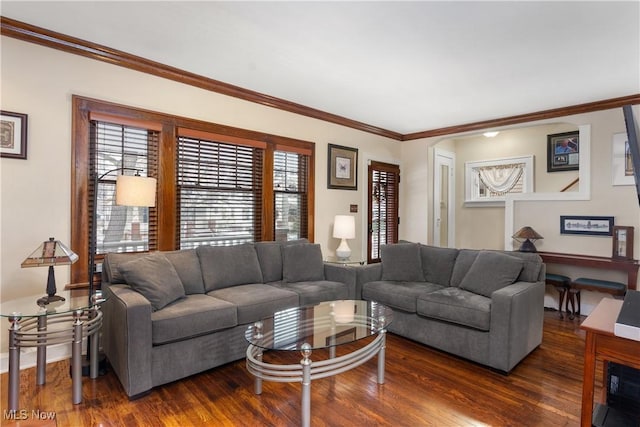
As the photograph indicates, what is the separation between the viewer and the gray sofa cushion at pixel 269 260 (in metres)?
3.52

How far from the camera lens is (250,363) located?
2076mm

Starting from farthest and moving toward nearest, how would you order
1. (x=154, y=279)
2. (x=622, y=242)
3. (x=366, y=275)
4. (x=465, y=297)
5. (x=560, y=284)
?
(x=560, y=284) < (x=622, y=242) < (x=366, y=275) < (x=465, y=297) < (x=154, y=279)

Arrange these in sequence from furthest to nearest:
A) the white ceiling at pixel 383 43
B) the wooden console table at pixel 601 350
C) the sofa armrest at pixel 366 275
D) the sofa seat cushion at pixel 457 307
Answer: the sofa armrest at pixel 366 275 → the sofa seat cushion at pixel 457 307 → the white ceiling at pixel 383 43 → the wooden console table at pixel 601 350

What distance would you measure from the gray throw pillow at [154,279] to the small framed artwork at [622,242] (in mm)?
4623

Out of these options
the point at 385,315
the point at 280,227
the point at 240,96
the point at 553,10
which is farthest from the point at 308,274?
the point at 553,10

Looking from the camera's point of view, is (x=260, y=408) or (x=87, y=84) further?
(x=87, y=84)

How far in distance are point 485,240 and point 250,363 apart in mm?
4862

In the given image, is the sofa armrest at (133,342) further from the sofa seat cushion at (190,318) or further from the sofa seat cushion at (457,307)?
the sofa seat cushion at (457,307)

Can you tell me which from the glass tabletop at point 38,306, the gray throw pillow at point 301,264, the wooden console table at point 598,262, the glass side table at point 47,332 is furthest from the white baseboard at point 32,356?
the wooden console table at point 598,262

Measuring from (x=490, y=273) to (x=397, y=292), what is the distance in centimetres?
84

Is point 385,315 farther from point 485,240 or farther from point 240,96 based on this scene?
point 485,240

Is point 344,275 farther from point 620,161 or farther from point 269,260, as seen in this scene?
point 620,161

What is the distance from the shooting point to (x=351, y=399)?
2.21m

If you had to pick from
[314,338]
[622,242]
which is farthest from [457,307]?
[622,242]
